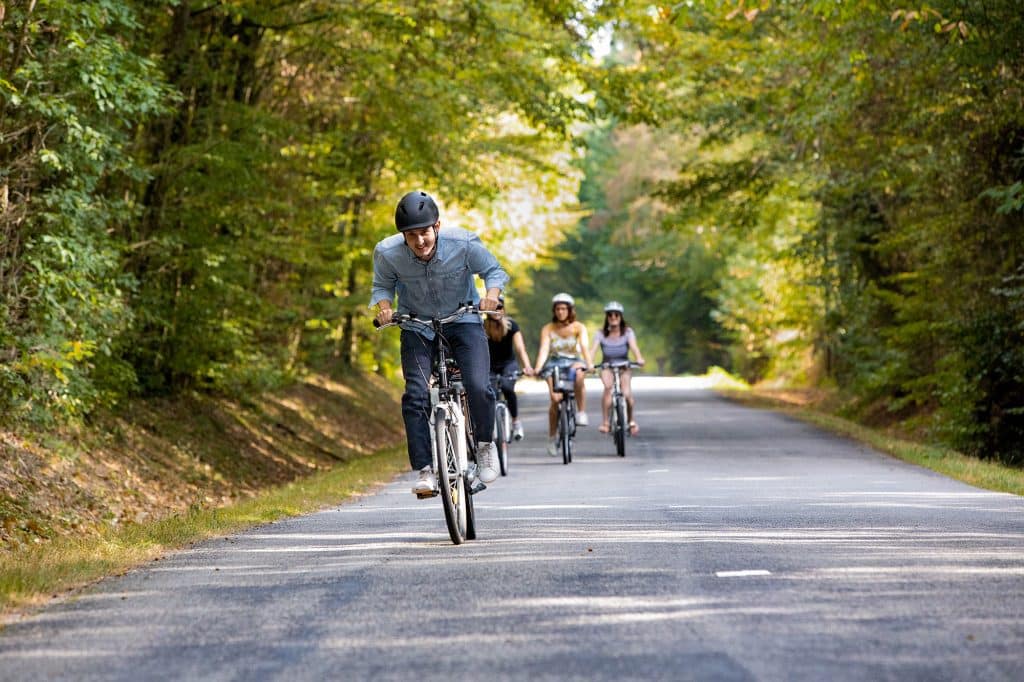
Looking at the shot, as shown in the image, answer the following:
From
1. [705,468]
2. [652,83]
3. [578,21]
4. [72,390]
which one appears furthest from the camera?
[652,83]

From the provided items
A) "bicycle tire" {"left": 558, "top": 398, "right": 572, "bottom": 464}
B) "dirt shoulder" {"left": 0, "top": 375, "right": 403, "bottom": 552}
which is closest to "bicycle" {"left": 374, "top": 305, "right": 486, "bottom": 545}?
"dirt shoulder" {"left": 0, "top": 375, "right": 403, "bottom": 552}

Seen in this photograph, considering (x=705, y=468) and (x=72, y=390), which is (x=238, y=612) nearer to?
(x=72, y=390)

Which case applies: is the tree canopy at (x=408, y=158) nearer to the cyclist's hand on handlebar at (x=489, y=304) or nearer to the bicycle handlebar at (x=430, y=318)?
the bicycle handlebar at (x=430, y=318)

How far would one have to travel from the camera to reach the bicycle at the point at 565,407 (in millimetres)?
17922

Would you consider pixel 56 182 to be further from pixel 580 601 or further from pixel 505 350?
pixel 580 601

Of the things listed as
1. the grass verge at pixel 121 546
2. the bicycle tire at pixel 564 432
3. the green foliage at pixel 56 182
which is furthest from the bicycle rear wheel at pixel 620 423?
the green foliage at pixel 56 182

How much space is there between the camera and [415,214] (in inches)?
341

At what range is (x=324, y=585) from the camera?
7.32 meters

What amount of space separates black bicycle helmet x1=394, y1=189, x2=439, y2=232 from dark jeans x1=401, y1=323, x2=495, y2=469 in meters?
0.89

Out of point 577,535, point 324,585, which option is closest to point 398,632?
point 324,585

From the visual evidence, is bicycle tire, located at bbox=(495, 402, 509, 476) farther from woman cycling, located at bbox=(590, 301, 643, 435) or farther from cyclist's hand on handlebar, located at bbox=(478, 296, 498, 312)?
cyclist's hand on handlebar, located at bbox=(478, 296, 498, 312)

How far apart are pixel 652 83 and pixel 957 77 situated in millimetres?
6408

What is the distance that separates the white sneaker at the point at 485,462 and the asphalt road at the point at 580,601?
0.40 metres

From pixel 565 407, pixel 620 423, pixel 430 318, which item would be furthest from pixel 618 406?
pixel 430 318
